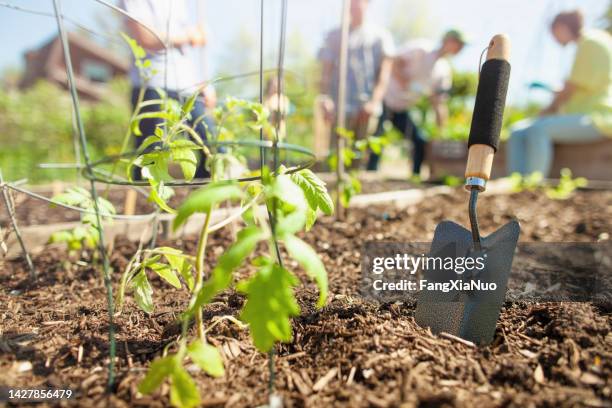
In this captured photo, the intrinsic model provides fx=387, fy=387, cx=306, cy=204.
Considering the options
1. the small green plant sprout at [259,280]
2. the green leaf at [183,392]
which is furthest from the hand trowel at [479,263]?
the green leaf at [183,392]

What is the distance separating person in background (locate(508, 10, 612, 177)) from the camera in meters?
3.50

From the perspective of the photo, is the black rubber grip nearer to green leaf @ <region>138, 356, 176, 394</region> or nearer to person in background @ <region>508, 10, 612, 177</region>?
green leaf @ <region>138, 356, 176, 394</region>

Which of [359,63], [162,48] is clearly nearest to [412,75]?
[359,63]

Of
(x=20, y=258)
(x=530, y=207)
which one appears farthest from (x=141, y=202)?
(x=530, y=207)

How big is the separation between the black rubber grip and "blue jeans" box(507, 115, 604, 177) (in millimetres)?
3611

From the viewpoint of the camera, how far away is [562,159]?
4.50 m

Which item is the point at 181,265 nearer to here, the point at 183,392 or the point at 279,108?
the point at 183,392

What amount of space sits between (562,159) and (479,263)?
4277 millimetres

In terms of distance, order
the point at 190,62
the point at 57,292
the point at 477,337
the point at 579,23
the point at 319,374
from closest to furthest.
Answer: the point at 319,374, the point at 477,337, the point at 57,292, the point at 190,62, the point at 579,23

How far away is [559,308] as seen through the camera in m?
1.12

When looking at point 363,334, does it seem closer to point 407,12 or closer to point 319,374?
point 319,374

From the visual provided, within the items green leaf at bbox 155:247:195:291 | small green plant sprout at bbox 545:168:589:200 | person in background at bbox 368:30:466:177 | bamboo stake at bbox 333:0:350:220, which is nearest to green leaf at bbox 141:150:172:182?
green leaf at bbox 155:247:195:291

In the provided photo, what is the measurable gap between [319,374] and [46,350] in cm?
71

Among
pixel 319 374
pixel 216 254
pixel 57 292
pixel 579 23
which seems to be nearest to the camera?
pixel 319 374
